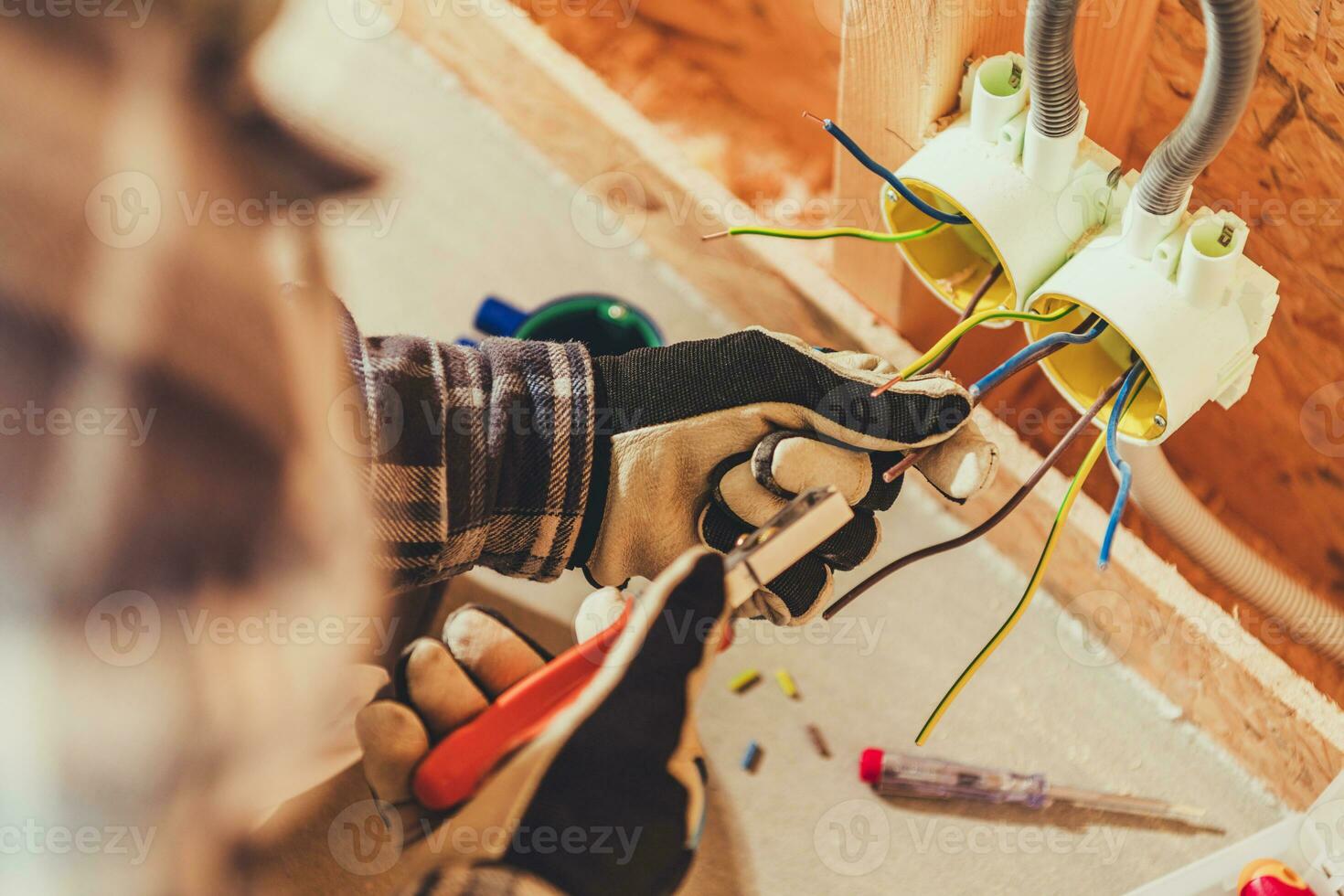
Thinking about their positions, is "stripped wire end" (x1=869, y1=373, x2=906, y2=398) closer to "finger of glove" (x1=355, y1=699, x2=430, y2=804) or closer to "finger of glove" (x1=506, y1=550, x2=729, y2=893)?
"finger of glove" (x1=506, y1=550, x2=729, y2=893)

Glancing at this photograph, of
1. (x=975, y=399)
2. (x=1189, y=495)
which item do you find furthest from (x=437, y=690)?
(x=1189, y=495)

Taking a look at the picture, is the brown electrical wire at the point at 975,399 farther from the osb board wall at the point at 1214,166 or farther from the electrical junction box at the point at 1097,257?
the osb board wall at the point at 1214,166

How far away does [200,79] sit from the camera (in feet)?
1.29

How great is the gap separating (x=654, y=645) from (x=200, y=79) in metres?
0.31

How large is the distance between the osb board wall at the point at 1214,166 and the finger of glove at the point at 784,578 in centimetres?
34

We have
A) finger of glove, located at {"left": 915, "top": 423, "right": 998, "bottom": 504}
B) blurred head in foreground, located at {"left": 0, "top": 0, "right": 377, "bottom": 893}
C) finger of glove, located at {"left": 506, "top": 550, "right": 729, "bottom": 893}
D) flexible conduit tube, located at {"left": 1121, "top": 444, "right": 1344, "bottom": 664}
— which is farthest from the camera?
flexible conduit tube, located at {"left": 1121, "top": 444, "right": 1344, "bottom": 664}

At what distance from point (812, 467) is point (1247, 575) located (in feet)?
1.54

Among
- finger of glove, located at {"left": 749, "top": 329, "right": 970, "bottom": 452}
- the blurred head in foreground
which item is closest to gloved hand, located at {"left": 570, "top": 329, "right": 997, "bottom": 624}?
finger of glove, located at {"left": 749, "top": 329, "right": 970, "bottom": 452}

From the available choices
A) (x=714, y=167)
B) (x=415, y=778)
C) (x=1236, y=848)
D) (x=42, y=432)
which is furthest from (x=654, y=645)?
(x=714, y=167)

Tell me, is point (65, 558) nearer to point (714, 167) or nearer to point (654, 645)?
point (654, 645)

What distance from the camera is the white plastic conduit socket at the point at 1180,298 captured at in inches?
21.5

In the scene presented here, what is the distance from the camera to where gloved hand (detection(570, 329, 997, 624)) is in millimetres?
593

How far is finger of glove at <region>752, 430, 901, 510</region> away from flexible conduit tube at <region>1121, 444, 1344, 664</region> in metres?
0.31

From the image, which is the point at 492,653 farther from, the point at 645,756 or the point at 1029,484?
the point at 1029,484
